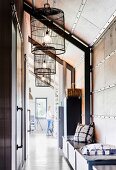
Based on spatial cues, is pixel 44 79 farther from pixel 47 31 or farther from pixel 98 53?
pixel 47 31

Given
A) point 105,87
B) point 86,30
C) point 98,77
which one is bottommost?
point 105,87

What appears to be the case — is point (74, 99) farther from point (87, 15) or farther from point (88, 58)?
point (87, 15)

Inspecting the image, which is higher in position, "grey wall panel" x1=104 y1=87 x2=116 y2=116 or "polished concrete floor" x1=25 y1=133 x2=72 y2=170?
"grey wall panel" x1=104 y1=87 x2=116 y2=116

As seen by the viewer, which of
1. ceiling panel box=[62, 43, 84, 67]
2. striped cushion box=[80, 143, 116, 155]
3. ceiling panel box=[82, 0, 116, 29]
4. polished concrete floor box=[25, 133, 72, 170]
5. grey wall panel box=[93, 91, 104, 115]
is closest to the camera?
striped cushion box=[80, 143, 116, 155]

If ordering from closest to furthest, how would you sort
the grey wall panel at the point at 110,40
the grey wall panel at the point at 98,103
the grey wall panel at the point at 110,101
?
the grey wall panel at the point at 110,101, the grey wall panel at the point at 110,40, the grey wall panel at the point at 98,103

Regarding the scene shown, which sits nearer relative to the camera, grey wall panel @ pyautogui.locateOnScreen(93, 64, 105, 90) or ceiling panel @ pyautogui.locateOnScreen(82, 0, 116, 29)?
ceiling panel @ pyautogui.locateOnScreen(82, 0, 116, 29)

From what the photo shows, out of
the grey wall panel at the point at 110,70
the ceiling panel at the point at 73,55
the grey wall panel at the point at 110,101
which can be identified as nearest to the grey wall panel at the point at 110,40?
the grey wall panel at the point at 110,70

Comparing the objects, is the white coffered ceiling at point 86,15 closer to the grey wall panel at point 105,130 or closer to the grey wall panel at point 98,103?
the grey wall panel at point 98,103

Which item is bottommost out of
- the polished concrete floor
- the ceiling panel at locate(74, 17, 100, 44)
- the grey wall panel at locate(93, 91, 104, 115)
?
the polished concrete floor

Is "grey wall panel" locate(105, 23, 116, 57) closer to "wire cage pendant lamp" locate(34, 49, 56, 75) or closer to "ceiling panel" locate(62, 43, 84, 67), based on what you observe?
"ceiling panel" locate(62, 43, 84, 67)

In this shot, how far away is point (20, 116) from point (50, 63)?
4311 mm

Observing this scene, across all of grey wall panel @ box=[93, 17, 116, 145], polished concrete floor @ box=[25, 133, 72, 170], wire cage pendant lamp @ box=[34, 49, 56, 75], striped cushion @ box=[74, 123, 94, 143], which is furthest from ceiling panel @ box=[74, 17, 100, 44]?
polished concrete floor @ box=[25, 133, 72, 170]

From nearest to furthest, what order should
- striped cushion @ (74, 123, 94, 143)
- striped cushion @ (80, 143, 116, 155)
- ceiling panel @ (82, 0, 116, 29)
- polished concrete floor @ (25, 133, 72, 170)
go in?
striped cushion @ (80, 143, 116, 155) → ceiling panel @ (82, 0, 116, 29) → polished concrete floor @ (25, 133, 72, 170) → striped cushion @ (74, 123, 94, 143)

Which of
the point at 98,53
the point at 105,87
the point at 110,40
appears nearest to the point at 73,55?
the point at 98,53
